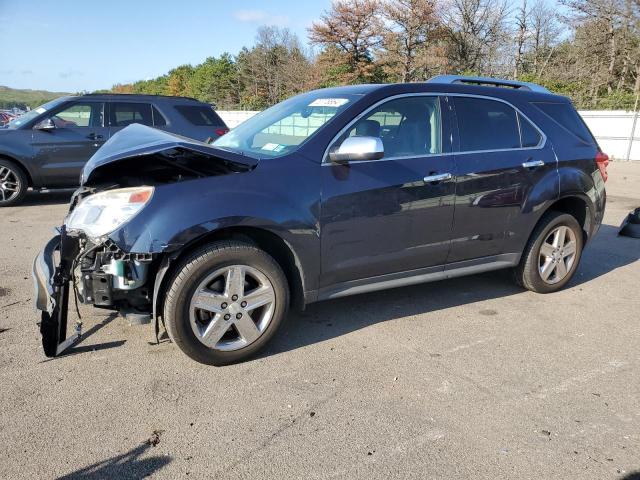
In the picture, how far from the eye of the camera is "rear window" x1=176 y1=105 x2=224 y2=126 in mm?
9531

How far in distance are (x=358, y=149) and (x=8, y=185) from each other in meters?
7.53

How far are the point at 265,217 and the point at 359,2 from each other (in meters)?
38.6

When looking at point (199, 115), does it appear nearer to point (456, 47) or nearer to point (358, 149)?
point (358, 149)

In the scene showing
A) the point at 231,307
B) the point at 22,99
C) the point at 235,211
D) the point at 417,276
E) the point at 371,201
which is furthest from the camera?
the point at 22,99

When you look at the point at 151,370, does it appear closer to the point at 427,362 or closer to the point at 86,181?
the point at 86,181

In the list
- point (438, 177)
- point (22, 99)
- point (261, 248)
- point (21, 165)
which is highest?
point (22, 99)

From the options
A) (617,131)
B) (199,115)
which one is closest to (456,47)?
(617,131)

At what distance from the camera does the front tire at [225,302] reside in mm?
3125

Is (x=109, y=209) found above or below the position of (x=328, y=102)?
below

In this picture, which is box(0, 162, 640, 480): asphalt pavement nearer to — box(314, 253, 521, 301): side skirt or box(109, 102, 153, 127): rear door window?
box(314, 253, 521, 301): side skirt

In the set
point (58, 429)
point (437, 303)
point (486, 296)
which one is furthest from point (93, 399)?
point (486, 296)

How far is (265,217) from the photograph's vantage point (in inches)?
128

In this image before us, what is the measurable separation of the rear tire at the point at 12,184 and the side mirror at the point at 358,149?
7.22m

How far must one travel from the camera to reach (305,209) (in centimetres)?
340
